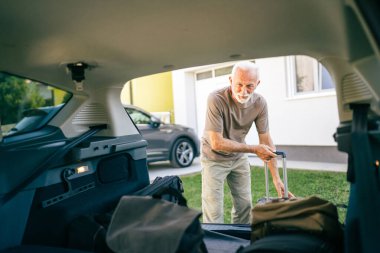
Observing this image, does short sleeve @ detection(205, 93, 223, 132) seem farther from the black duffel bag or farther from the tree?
the tree

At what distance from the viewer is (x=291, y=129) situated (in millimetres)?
7922

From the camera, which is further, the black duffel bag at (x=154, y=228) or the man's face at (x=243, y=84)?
the man's face at (x=243, y=84)

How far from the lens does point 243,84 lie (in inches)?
109

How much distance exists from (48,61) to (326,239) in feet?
6.04

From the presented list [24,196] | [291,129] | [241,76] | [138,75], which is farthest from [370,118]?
[291,129]

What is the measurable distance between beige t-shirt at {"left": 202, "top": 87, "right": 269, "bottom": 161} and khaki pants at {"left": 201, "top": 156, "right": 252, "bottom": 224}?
77 millimetres

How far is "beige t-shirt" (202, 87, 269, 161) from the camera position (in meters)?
2.82

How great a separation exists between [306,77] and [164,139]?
3.55 m

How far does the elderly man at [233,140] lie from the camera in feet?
9.07

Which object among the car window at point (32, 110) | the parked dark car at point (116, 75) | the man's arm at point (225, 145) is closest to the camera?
the parked dark car at point (116, 75)

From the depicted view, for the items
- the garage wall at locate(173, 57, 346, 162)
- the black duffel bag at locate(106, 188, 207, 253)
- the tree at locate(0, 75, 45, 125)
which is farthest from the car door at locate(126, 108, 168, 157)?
the black duffel bag at locate(106, 188, 207, 253)

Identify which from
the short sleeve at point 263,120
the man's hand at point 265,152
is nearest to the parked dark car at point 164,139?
the short sleeve at point 263,120

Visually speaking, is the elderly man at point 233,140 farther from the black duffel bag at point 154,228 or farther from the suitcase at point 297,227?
the black duffel bag at point 154,228

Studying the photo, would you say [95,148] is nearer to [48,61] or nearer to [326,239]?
[48,61]
